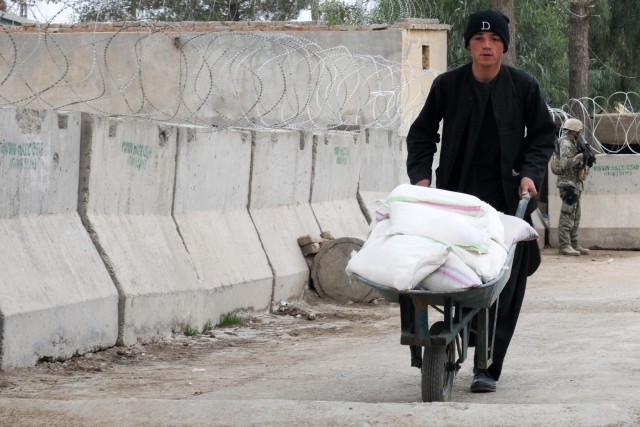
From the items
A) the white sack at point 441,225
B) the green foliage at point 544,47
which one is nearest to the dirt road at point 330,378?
the white sack at point 441,225

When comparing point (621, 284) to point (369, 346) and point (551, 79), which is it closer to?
point (369, 346)

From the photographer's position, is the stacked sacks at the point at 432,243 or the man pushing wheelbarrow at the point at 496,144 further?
the man pushing wheelbarrow at the point at 496,144

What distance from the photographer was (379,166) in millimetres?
15383

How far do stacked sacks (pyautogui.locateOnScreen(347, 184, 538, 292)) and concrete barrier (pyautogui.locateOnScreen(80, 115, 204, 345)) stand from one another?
286cm

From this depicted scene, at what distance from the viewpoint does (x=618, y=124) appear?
73.0ft

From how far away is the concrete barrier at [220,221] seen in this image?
987 cm

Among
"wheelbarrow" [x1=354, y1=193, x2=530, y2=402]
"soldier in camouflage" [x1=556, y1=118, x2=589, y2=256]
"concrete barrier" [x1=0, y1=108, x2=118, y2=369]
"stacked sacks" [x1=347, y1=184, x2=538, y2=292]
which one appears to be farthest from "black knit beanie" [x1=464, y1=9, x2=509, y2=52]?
"soldier in camouflage" [x1=556, y1=118, x2=589, y2=256]

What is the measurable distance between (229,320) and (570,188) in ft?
33.3

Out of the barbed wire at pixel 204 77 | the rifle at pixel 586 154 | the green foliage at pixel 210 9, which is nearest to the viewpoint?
the rifle at pixel 586 154

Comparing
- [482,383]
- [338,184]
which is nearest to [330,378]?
[482,383]

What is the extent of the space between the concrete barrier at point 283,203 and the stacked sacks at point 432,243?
5.05 metres

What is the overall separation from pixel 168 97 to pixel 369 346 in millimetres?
15446

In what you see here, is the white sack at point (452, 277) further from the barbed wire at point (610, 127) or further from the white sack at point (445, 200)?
the barbed wire at point (610, 127)

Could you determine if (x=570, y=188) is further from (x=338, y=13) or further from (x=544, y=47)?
(x=544, y=47)
